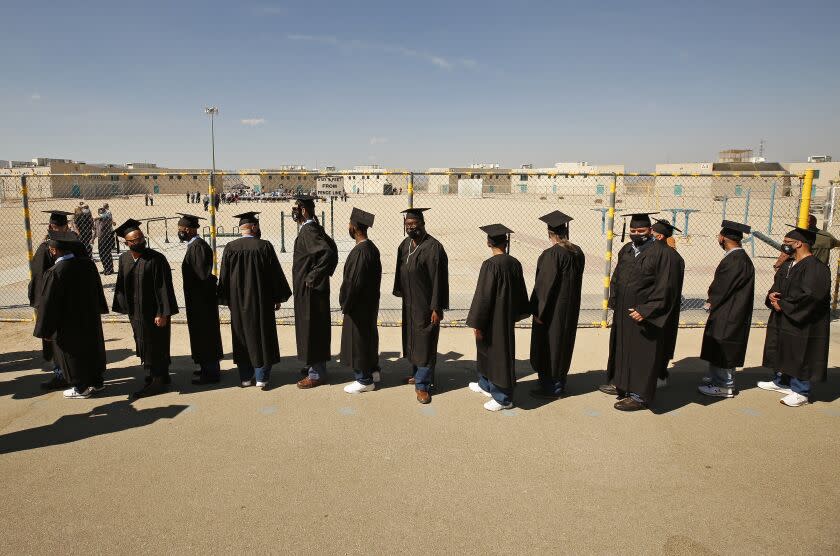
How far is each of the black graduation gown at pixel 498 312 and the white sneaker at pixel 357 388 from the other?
129cm

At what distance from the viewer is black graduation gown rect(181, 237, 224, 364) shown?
539cm

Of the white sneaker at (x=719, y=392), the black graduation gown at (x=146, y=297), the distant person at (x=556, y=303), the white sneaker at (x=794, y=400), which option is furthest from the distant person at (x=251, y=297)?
the white sneaker at (x=794, y=400)

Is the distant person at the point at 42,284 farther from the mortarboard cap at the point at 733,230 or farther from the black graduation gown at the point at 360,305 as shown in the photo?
the mortarboard cap at the point at 733,230

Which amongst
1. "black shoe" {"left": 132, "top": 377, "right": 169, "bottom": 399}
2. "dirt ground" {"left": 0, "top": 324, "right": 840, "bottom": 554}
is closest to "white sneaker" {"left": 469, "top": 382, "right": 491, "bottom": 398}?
"dirt ground" {"left": 0, "top": 324, "right": 840, "bottom": 554}

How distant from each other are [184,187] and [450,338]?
84.2 m

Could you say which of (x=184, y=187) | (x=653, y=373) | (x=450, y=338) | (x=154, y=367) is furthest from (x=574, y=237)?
(x=184, y=187)

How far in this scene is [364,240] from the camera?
209 inches

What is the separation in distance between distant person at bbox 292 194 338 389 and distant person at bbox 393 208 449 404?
80cm

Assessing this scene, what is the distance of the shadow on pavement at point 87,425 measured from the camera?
14.0 ft

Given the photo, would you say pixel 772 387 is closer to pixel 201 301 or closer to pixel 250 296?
pixel 250 296

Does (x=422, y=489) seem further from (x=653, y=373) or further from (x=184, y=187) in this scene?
(x=184, y=187)

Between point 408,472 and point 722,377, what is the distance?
11.7 feet

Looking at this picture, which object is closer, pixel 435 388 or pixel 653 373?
pixel 653 373

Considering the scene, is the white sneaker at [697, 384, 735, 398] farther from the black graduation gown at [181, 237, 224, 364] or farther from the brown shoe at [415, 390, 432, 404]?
the black graduation gown at [181, 237, 224, 364]
